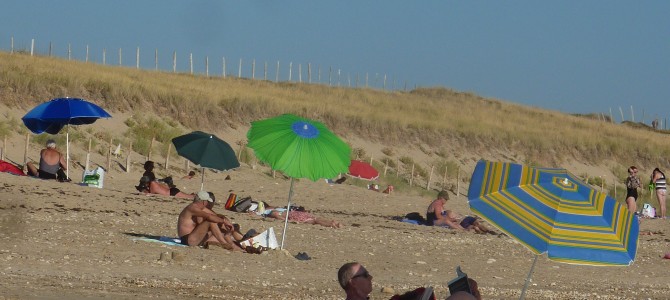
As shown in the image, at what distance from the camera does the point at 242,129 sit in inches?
1479

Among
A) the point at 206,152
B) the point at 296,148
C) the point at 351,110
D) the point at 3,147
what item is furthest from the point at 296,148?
the point at 351,110

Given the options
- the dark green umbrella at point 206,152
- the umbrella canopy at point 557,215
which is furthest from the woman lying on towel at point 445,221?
the umbrella canopy at point 557,215

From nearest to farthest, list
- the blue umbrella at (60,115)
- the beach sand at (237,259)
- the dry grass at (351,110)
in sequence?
the beach sand at (237,259), the blue umbrella at (60,115), the dry grass at (351,110)

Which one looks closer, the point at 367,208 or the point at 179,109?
the point at 367,208

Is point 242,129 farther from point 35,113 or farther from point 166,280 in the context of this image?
point 166,280

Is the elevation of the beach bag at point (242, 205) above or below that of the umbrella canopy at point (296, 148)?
below

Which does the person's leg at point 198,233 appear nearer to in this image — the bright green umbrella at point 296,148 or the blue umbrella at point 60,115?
the bright green umbrella at point 296,148

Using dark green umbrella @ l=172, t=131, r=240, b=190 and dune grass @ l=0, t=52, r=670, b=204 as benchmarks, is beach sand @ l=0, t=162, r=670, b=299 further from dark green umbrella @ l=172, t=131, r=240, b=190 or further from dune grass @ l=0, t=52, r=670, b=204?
dune grass @ l=0, t=52, r=670, b=204

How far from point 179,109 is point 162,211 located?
60.7ft

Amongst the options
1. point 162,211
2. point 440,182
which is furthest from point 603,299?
point 440,182

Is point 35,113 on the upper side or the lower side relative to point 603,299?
upper

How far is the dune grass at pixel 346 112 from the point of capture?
113 ft

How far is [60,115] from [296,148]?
7720 mm

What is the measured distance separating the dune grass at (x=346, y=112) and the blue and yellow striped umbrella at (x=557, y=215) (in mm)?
20692
